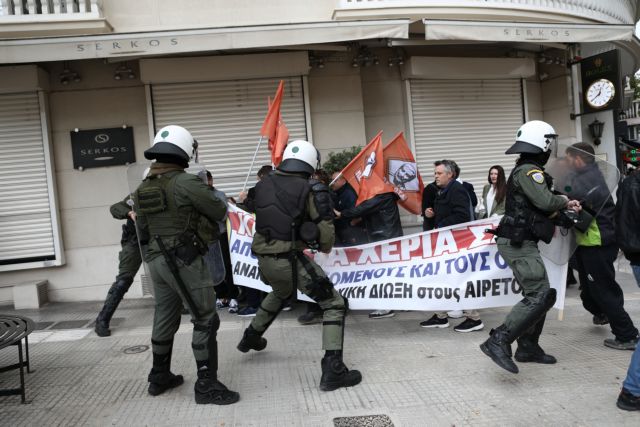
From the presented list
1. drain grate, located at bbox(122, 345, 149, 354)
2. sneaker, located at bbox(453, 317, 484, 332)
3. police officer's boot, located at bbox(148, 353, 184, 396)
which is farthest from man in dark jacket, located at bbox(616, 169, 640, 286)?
drain grate, located at bbox(122, 345, 149, 354)

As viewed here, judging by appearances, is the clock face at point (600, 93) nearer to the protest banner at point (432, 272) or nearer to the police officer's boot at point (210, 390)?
the protest banner at point (432, 272)

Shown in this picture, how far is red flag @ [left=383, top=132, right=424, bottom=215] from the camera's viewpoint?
269 inches

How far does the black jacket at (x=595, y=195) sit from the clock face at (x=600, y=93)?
5973 millimetres

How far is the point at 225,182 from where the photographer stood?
8.62 meters

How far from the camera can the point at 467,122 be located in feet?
31.5

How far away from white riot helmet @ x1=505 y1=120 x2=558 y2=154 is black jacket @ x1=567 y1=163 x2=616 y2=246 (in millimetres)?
646

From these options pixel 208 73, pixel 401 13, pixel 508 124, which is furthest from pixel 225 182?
pixel 508 124

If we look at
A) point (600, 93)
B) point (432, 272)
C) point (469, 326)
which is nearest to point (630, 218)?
point (432, 272)

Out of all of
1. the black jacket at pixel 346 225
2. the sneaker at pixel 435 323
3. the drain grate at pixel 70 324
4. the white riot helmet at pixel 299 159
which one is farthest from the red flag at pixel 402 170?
the drain grate at pixel 70 324

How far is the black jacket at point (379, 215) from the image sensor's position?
6.23 meters

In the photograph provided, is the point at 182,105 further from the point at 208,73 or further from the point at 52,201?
the point at 52,201

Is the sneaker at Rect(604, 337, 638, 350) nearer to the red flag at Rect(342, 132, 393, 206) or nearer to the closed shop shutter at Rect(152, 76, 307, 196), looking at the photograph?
the red flag at Rect(342, 132, 393, 206)

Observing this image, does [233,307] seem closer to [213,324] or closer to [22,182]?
[213,324]

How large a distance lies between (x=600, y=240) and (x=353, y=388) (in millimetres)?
2640
